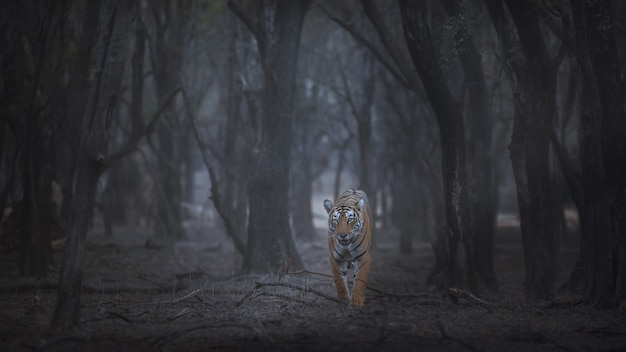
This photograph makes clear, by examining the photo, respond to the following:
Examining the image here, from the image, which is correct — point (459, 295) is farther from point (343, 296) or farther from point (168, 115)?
point (168, 115)

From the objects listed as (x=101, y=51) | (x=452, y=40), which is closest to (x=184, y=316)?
(x=101, y=51)

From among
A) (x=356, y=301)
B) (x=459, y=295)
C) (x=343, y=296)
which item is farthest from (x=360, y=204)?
(x=459, y=295)

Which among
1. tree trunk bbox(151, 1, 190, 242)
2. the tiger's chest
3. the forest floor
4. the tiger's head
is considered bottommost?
the forest floor

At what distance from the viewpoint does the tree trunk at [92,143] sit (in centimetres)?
672

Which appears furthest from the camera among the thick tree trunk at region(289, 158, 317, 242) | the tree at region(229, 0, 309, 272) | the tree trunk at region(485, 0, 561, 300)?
the thick tree trunk at region(289, 158, 317, 242)

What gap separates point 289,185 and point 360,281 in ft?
19.3

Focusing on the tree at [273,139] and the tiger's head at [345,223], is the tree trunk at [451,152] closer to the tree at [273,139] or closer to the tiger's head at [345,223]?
the tiger's head at [345,223]

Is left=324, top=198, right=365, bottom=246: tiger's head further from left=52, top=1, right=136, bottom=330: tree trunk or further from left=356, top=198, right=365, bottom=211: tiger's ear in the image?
left=52, top=1, right=136, bottom=330: tree trunk

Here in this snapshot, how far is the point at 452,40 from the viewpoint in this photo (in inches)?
482

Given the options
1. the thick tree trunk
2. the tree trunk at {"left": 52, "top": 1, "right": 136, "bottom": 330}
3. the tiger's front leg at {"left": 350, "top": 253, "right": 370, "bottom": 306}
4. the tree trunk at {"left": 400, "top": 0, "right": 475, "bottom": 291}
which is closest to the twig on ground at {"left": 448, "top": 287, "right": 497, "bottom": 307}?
the tree trunk at {"left": 400, "top": 0, "right": 475, "bottom": 291}

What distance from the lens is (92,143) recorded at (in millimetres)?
7074

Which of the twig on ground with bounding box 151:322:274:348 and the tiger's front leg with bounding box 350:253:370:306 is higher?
the tiger's front leg with bounding box 350:253:370:306

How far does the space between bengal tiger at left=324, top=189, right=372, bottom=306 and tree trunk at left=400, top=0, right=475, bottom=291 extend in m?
1.30

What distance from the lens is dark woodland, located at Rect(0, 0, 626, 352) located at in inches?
280
